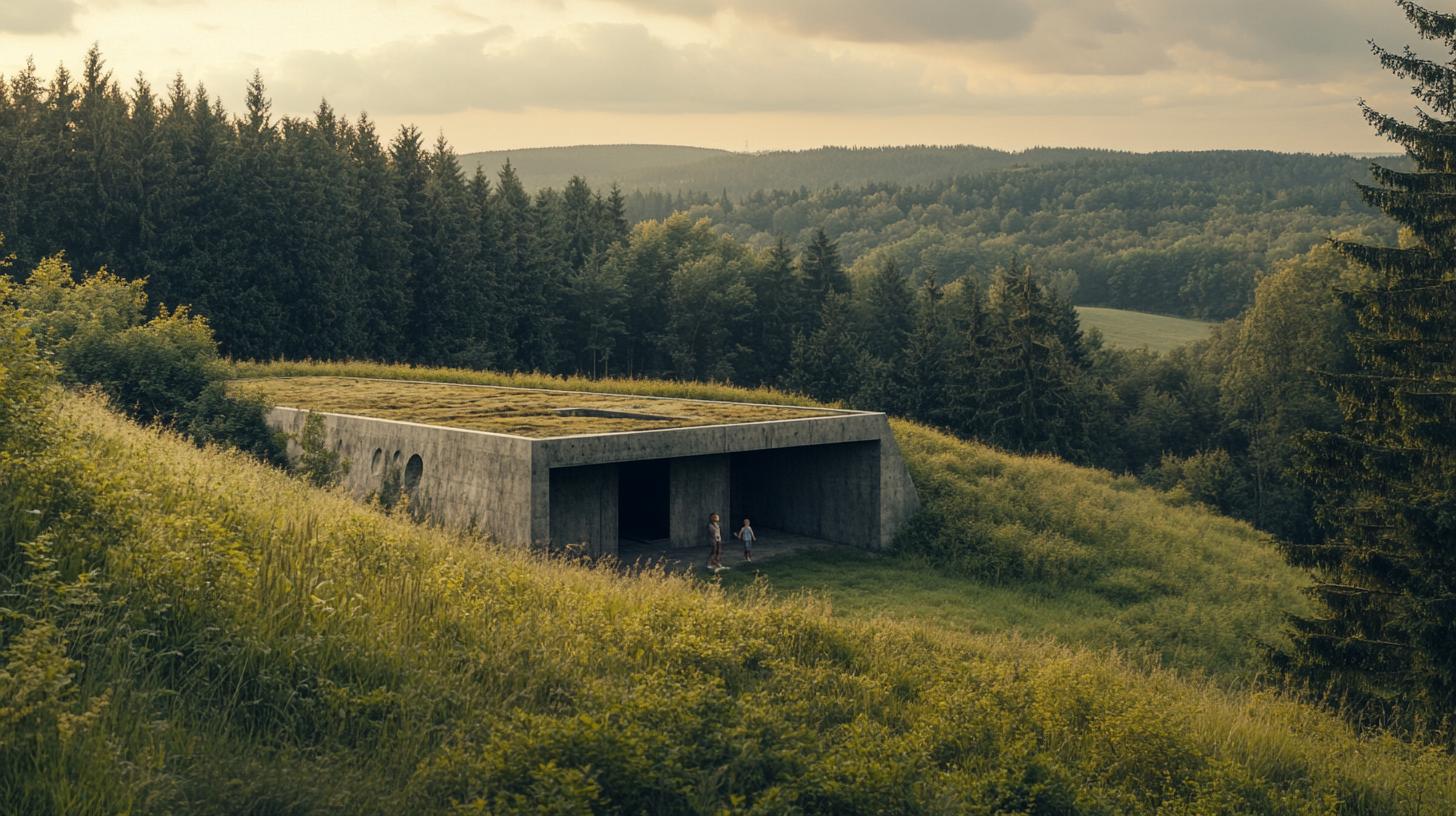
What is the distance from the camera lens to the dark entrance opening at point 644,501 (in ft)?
86.1

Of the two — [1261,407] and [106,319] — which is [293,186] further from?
[1261,407]

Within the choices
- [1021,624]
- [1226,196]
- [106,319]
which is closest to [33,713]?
[1021,624]

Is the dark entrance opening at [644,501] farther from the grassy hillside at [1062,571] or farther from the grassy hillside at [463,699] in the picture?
the grassy hillside at [463,699]

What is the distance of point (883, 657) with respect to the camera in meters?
11.9

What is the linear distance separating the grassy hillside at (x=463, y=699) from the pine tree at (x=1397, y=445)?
5890mm

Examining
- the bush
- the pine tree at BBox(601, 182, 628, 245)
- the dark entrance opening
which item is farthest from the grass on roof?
the pine tree at BBox(601, 182, 628, 245)

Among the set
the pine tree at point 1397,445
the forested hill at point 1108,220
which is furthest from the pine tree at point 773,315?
the pine tree at point 1397,445

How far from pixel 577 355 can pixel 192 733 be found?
61959 mm

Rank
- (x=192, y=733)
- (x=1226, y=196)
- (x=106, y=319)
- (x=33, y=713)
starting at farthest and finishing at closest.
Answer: (x=1226, y=196)
(x=106, y=319)
(x=192, y=733)
(x=33, y=713)

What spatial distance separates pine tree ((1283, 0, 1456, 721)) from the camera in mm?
17484

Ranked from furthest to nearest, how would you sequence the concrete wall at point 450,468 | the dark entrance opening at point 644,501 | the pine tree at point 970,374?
the pine tree at point 970,374
the dark entrance opening at point 644,501
the concrete wall at point 450,468

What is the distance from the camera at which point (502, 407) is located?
27859 mm

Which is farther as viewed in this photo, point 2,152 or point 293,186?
point 293,186

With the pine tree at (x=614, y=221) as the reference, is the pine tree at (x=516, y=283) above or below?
below
